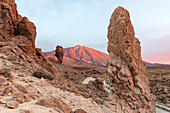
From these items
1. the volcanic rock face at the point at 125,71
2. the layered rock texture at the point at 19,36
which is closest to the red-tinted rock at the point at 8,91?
the volcanic rock face at the point at 125,71

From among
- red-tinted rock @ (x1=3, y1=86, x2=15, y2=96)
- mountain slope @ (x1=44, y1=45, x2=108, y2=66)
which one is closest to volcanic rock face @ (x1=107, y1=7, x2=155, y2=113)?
red-tinted rock @ (x1=3, y1=86, x2=15, y2=96)

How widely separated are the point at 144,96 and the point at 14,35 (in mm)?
17427

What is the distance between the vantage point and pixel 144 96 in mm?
8328

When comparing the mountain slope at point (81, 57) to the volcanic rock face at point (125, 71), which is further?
the mountain slope at point (81, 57)

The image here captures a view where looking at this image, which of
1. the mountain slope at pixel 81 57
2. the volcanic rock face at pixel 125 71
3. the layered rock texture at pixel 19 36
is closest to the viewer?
the volcanic rock face at pixel 125 71

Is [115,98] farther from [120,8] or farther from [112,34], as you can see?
[120,8]

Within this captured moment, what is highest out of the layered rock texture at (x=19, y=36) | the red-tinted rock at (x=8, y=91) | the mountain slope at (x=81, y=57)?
the mountain slope at (x=81, y=57)

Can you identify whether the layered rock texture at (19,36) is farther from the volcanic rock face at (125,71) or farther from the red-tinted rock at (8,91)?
the volcanic rock face at (125,71)

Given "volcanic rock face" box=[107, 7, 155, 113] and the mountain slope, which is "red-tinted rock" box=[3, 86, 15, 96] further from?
the mountain slope

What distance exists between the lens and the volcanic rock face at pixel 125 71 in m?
7.98

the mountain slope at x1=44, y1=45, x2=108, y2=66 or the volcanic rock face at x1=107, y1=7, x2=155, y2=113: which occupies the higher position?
the mountain slope at x1=44, y1=45, x2=108, y2=66

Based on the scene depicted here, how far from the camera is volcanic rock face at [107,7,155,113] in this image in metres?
7.98

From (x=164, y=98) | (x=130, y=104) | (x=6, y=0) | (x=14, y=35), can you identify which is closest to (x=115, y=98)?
(x=130, y=104)

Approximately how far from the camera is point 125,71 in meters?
7.97
